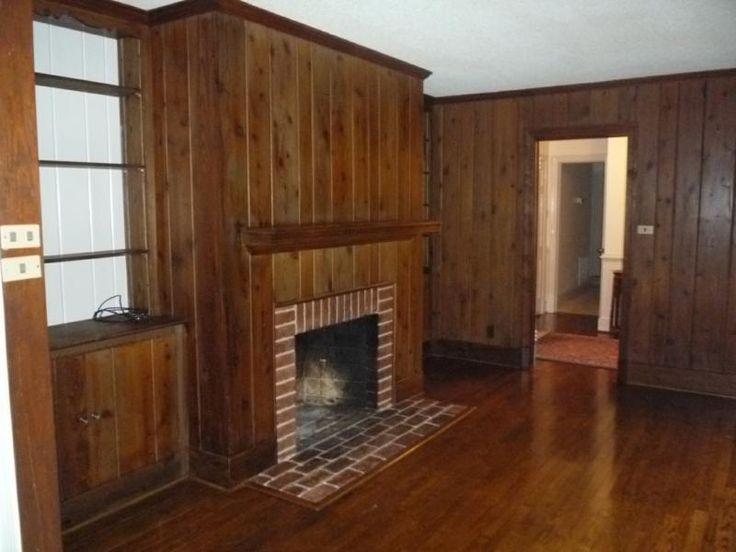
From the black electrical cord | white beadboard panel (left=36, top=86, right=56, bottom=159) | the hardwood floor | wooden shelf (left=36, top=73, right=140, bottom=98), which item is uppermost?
wooden shelf (left=36, top=73, right=140, bottom=98)

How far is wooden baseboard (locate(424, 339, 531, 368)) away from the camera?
18.4 ft

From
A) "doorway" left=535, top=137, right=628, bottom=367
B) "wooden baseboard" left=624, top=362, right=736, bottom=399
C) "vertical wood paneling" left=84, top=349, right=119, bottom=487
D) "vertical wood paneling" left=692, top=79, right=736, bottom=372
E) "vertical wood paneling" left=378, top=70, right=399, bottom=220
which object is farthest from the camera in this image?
"doorway" left=535, top=137, right=628, bottom=367

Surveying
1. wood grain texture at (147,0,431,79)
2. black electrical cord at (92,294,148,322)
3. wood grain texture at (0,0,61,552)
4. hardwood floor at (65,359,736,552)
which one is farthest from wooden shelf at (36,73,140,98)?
hardwood floor at (65,359,736,552)

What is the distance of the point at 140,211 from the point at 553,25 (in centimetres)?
245

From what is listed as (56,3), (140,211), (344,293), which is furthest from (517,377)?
(56,3)

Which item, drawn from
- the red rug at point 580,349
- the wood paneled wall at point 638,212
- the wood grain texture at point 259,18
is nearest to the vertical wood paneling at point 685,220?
the wood paneled wall at point 638,212

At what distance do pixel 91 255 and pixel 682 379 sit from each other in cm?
432

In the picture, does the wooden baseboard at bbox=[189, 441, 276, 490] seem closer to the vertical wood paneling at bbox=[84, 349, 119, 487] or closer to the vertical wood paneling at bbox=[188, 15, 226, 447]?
the vertical wood paneling at bbox=[188, 15, 226, 447]

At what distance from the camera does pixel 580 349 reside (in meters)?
6.19

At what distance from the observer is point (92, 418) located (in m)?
2.88

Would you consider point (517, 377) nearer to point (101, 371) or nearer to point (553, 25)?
point (553, 25)

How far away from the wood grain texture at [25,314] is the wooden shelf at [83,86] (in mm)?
924

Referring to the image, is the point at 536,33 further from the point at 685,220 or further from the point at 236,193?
Result: the point at 685,220

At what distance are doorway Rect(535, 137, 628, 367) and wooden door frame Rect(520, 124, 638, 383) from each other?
0.18m
